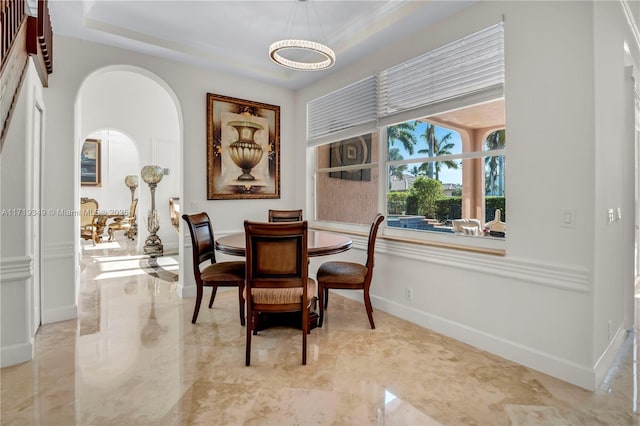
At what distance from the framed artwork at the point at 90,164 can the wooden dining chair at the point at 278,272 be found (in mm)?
9231

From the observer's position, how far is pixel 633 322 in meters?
3.06

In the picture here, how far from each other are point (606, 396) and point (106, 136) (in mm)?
11369

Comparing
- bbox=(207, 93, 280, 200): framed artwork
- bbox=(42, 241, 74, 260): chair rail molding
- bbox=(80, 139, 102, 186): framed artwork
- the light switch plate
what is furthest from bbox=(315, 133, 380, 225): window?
bbox=(80, 139, 102, 186): framed artwork

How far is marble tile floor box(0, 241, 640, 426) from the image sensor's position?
1.84 m

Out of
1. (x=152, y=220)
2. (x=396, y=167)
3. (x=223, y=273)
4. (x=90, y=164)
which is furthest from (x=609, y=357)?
(x=90, y=164)

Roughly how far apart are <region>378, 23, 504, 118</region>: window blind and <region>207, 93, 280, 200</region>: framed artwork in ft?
5.91

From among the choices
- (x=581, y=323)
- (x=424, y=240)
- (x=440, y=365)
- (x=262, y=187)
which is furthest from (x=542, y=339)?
(x=262, y=187)

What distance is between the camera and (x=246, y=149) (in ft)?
15.0

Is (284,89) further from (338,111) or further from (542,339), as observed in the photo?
(542,339)

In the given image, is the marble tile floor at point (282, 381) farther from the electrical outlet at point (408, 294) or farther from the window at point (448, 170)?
the window at point (448, 170)

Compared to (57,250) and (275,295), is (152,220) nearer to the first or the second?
(57,250)

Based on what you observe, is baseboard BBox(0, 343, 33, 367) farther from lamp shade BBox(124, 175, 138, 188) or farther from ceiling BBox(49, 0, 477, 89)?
lamp shade BBox(124, 175, 138, 188)

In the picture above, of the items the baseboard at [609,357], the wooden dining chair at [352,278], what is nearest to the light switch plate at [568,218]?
the baseboard at [609,357]

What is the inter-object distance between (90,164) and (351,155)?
339 inches
